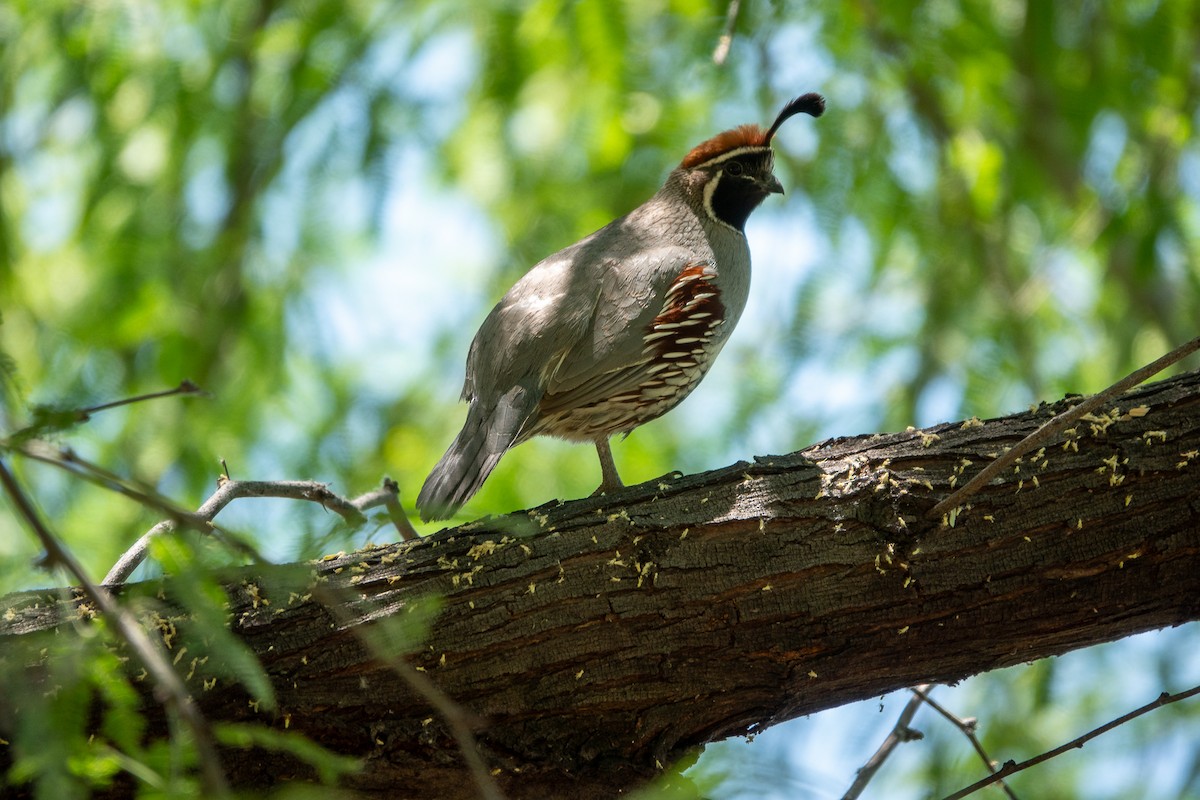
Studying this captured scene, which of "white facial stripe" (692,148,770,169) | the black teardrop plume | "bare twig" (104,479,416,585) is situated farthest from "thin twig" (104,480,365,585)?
the black teardrop plume

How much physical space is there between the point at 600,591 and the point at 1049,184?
3.10 m

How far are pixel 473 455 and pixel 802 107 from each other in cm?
189

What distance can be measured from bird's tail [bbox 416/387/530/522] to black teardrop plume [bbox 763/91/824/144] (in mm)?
1525

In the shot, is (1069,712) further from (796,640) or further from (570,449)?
(796,640)

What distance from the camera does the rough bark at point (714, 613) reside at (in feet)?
7.14

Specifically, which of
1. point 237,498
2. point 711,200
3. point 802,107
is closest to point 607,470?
point 711,200

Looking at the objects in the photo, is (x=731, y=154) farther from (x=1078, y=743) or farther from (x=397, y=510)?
(x=1078, y=743)

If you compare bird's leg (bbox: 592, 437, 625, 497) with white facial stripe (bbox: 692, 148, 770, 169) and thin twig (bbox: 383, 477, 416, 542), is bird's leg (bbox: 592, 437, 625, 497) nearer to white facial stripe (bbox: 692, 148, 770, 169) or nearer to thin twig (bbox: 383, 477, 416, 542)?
thin twig (bbox: 383, 477, 416, 542)

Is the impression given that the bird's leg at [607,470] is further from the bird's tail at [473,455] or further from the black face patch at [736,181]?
the black face patch at [736,181]

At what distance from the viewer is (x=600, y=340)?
3252mm

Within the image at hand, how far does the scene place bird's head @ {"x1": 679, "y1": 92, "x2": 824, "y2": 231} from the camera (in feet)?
13.0

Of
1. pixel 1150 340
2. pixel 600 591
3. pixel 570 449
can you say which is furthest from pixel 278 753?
pixel 1150 340

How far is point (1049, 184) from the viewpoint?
4504 millimetres

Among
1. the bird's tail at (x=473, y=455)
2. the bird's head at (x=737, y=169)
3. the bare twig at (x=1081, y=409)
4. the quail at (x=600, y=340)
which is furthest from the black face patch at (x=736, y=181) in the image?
the bare twig at (x=1081, y=409)
